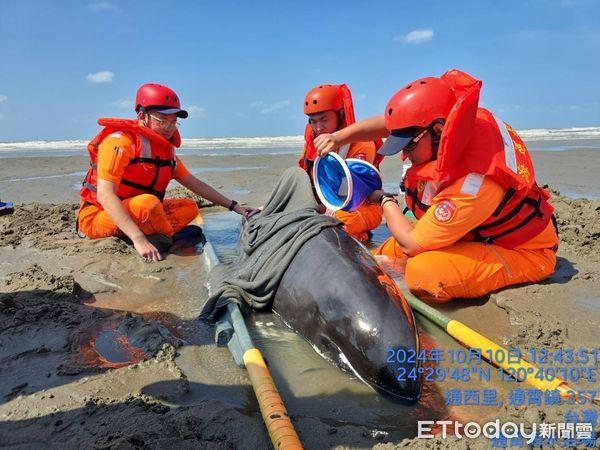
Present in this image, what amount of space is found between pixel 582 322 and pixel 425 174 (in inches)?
60.6

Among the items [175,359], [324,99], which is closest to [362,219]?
[324,99]

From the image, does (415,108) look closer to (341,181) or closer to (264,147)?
(341,181)

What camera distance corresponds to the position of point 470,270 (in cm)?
387

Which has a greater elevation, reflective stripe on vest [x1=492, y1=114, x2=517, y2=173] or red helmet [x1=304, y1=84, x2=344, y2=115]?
red helmet [x1=304, y1=84, x2=344, y2=115]

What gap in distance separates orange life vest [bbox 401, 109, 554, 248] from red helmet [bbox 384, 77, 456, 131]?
0.23 meters

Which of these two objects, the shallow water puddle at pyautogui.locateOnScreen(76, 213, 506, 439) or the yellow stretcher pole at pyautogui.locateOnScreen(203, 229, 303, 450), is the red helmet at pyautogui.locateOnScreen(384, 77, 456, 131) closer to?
the shallow water puddle at pyautogui.locateOnScreen(76, 213, 506, 439)

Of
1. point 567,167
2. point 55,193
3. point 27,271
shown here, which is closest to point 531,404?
point 27,271

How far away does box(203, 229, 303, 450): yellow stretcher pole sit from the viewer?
7.04 ft

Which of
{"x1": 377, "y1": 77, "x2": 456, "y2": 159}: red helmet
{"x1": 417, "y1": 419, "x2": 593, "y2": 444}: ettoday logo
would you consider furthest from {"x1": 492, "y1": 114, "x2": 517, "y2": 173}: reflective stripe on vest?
{"x1": 417, "y1": 419, "x2": 593, "y2": 444}: ettoday logo

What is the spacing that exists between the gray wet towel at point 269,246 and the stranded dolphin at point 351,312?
9 cm

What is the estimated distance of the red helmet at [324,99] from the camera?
5.86m

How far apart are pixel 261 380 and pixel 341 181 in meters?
3.02

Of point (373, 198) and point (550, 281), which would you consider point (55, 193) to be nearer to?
point (373, 198)

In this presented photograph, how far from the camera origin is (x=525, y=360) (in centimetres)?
299
